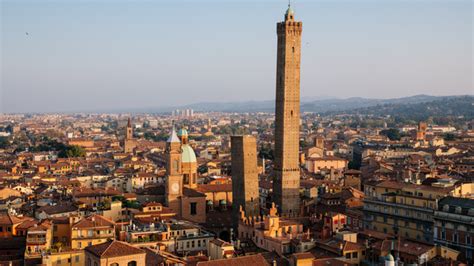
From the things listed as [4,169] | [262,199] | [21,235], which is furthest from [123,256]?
[4,169]

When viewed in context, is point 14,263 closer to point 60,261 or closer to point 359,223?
point 60,261

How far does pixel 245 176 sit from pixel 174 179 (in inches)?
236

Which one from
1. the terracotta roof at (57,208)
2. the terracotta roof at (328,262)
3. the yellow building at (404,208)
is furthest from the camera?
the terracotta roof at (57,208)

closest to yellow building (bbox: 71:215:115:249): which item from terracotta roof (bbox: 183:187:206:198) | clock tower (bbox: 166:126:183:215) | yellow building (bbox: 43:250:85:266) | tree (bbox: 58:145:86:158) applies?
yellow building (bbox: 43:250:85:266)

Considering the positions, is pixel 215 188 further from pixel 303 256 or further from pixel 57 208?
pixel 303 256

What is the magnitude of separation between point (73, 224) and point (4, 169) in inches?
2233

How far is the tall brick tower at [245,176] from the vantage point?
53656 mm

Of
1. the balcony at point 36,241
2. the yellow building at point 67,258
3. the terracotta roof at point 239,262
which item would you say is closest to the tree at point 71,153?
the balcony at point 36,241

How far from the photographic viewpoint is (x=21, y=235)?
42.9 metres

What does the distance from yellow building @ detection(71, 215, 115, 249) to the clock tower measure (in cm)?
1327

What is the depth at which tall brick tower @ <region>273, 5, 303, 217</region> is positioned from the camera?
185 ft

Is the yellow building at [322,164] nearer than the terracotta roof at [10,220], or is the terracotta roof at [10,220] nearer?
the terracotta roof at [10,220]

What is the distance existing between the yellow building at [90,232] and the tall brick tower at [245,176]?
14704 mm

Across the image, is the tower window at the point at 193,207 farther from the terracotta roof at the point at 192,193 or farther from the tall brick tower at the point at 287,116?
the tall brick tower at the point at 287,116
